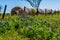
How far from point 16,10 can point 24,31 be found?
32286 millimetres

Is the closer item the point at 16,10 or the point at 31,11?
the point at 16,10

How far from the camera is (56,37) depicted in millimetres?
11883

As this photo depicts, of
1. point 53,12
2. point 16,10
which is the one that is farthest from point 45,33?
point 53,12

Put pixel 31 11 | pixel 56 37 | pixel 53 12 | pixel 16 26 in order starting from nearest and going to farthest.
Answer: pixel 56 37
pixel 16 26
pixel 31 11
pixel 53 12

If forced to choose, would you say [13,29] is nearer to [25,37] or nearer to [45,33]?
[25,37]

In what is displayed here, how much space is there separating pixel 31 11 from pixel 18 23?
1289 inches

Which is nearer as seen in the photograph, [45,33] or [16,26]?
[45,33]

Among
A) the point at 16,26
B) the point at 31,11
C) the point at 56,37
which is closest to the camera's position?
the point at 56,37

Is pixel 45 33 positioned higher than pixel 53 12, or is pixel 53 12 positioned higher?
pixel 45 33

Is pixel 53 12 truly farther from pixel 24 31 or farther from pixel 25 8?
pixel 24 31

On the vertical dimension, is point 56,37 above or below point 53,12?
above

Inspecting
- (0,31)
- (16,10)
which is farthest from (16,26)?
(16,10)

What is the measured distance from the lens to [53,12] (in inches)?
2242

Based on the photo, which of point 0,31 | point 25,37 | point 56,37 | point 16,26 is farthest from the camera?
point 16,26
